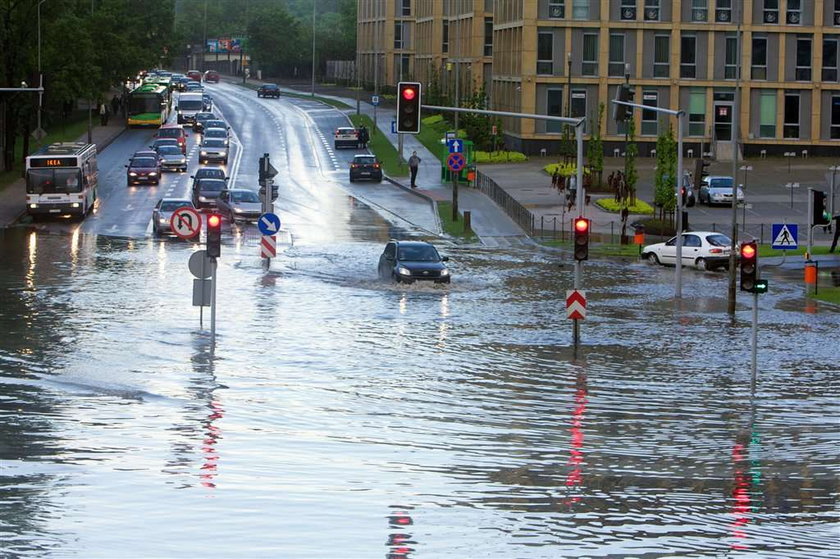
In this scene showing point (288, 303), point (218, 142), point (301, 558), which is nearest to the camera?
point (301, 558)

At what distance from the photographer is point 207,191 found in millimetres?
67938

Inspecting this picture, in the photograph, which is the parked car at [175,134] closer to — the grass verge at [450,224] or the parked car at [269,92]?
the grass verge at [450,224]

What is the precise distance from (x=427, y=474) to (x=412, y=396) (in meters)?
6.90

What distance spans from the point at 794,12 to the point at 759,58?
3467 mm

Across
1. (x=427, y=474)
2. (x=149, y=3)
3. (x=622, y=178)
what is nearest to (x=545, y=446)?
(x=427, y=474)

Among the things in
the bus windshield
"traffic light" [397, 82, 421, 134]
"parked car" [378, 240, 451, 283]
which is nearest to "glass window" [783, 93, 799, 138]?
the bus windshield

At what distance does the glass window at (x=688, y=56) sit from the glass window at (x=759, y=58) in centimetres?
360

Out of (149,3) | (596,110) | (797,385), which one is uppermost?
(149,3)

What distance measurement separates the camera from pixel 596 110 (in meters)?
95.9

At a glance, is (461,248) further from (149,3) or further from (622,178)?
(149,3)

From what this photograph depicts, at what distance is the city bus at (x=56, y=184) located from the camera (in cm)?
6281

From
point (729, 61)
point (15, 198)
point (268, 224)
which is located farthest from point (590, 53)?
point (268, 224)

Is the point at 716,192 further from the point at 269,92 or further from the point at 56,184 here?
the point at 269,92

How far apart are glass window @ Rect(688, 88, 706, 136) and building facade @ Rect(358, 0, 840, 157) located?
6 cm
